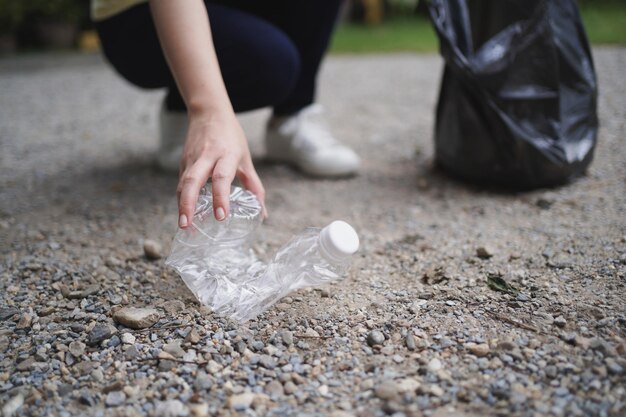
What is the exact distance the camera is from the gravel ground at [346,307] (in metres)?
0.93

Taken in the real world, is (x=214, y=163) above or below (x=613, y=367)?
above

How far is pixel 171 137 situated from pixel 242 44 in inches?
21.5

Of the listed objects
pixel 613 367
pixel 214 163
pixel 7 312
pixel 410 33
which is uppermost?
pixel 214 163

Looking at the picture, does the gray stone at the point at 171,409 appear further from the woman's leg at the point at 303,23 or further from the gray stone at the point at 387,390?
the woman's leg at the point at 303,23

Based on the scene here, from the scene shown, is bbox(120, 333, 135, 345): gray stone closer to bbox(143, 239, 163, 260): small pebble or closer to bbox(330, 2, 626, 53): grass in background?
bbox(143, 239, 163, 260): small pebble

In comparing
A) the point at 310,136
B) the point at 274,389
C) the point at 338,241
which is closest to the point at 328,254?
the point at 338,241

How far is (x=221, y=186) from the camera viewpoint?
1.05m

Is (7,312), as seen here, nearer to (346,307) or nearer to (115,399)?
(115,399)

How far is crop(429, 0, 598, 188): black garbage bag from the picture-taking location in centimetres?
167

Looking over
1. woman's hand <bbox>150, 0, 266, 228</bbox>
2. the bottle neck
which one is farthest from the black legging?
the bottle neck

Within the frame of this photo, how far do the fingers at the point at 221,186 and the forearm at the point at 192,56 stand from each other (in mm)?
157

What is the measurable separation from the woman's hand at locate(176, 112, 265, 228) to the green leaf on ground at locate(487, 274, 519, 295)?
57 centimetres

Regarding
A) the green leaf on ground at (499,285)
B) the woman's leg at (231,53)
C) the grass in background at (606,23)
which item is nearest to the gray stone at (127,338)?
the green leaf on ground at (499,285)

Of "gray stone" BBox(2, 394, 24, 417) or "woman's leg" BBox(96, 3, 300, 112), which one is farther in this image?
"woman's leg" BBox(96, 3, 300, 112)
